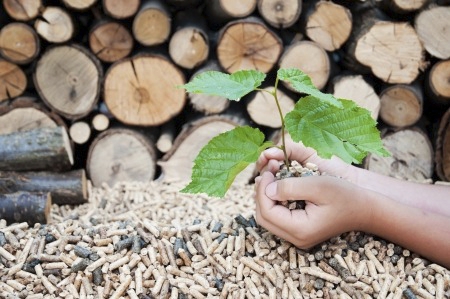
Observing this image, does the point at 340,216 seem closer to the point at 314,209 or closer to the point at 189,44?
the point at 314,209

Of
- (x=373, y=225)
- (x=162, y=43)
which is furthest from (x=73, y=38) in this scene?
(x=373, y=225)

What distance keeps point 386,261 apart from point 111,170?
63.0 inches

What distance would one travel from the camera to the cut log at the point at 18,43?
239 cm

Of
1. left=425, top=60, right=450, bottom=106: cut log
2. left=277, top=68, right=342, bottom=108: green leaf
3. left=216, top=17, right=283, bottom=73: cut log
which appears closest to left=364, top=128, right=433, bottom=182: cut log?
left=425, top=60, right=450, bottom=106: cut log

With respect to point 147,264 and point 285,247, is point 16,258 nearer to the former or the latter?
point 147,264

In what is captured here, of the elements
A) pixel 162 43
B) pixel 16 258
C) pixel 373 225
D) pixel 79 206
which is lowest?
pixel 79 206

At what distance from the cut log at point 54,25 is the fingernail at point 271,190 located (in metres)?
1.45

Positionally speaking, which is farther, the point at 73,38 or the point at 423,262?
the point at 73,38

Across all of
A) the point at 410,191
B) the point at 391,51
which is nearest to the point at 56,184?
the point at 410,191

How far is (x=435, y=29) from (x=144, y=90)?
1368 millimetres

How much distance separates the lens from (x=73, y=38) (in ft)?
8.35

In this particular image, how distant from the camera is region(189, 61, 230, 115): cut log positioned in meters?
2.54

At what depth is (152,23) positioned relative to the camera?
2.40m

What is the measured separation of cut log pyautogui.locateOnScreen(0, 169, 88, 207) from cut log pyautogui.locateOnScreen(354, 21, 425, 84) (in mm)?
1377
